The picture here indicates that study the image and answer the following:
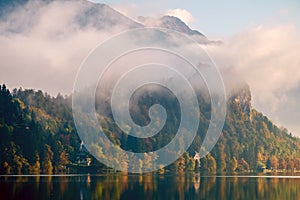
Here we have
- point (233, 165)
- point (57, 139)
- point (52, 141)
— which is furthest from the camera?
point (233, 165)

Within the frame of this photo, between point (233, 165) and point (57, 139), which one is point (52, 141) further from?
point (233, 165)

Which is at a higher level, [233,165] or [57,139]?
[57,139]

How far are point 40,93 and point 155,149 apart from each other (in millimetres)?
48345

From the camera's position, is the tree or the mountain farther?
the tree

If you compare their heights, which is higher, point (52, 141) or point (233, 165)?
point (52, 141)

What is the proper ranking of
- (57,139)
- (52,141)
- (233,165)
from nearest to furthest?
1. (52,141)
2. (57,139)
3. (233,165)

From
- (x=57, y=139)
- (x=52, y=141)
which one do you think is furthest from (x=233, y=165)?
(x=52, y=141)

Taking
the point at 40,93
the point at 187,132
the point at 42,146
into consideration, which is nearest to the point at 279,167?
the point at 187,132

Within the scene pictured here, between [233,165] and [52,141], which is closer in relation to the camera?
[52,141]

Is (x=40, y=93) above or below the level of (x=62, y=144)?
above

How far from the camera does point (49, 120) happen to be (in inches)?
5640

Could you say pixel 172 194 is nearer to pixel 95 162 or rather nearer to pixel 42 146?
pixel 42 146

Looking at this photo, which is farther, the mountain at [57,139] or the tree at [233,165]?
the tree at [233,165]

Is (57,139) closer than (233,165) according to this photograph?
Yes
